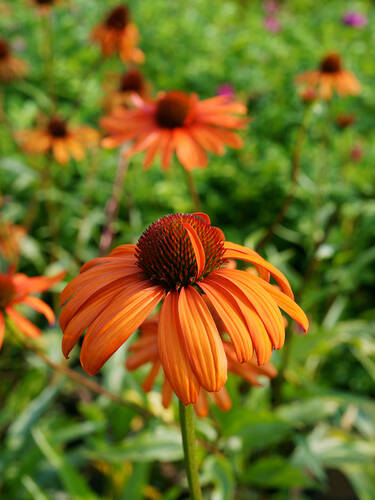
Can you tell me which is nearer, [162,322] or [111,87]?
[162,322]

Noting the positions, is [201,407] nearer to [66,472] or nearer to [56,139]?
[66,472]

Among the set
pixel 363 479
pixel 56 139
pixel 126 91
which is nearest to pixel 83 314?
pixel 363 479

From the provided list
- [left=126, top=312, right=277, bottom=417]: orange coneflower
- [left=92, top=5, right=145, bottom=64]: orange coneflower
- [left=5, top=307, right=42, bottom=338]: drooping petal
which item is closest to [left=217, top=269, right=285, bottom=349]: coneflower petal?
[left=126, top=312, right=277, bottom=417]: orange coneflower

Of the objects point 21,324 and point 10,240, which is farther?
point 10,240

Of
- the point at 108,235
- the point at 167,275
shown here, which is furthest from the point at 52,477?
the point at 167,275

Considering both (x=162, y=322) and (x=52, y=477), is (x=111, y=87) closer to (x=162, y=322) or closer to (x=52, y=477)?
(x=52, y=477)
